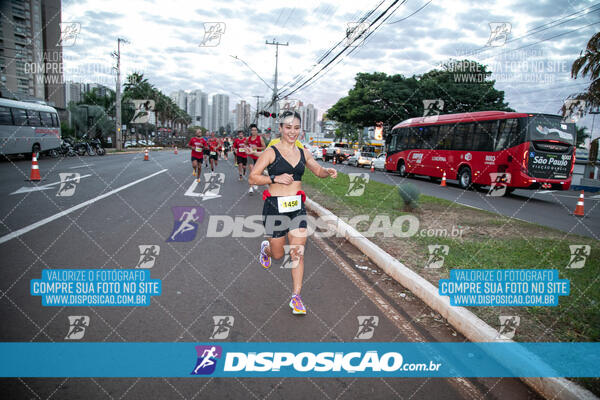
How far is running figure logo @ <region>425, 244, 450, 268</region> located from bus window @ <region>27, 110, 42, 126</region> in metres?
25.5

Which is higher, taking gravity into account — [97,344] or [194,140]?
[194,140]

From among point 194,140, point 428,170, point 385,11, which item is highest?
point 385,11

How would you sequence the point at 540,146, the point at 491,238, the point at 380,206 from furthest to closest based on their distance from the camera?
the point at 540,146, the point at 380,206, the point at 491,238

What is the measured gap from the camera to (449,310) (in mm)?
3814

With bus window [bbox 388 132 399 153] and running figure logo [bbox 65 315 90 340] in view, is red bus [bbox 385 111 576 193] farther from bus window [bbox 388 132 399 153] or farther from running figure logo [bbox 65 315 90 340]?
running figure logo [bbox 65 315 90 340]

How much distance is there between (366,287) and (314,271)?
786 millimetres

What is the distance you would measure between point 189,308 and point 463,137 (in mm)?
18747

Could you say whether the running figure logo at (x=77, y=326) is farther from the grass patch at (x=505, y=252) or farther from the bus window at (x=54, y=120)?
the bus window at (x=54, y=120)

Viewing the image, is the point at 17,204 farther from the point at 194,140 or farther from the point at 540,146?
the point at 540,146

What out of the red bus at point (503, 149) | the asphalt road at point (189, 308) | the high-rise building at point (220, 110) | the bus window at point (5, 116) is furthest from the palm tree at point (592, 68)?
the high-rise building at point (220, 110)

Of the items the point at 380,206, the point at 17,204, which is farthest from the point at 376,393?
the point at 17,204

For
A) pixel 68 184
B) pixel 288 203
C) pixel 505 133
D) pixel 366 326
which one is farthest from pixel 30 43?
pixel 366 326

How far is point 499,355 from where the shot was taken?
3.11m

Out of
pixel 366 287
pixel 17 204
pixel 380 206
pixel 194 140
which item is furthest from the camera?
pixel 194 140
